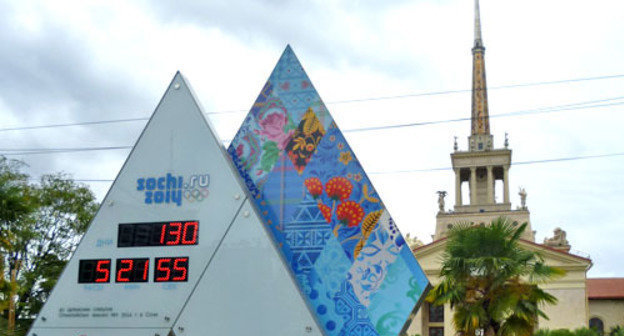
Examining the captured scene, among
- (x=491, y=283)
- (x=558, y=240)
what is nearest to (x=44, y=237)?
(x=491, y=283)

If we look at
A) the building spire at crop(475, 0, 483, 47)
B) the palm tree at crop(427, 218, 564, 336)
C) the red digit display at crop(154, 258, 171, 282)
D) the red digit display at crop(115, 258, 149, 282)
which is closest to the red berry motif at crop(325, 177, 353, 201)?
the red digit display at crop(154, 258, 171, 282)

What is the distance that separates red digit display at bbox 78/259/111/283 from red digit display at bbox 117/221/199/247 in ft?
1.39

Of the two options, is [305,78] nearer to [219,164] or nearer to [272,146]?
[272,146]

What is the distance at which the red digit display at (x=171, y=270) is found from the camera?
1198cm

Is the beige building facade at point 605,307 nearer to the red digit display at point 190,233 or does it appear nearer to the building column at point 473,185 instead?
the building column at point 473,185

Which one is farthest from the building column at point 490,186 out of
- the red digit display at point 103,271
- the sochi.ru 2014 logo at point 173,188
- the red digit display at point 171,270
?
the red digit display at point 103,271

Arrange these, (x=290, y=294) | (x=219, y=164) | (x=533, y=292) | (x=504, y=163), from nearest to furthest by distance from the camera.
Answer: (x=290, y=294), (x=219, y=164), (x=533, y=292), (x=504, y=163)

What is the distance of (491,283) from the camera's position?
65.9ft

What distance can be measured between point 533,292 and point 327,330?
31.3 feet

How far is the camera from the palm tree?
63.8 feet

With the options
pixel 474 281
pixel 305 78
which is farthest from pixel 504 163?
pixel 305 78

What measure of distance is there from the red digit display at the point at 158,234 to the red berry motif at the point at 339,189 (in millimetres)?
2376

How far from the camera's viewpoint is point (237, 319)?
11633 millimetres

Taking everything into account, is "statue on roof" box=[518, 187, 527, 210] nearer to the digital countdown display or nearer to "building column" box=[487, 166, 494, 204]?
"building column" box=[487, 166, 494, 204]
